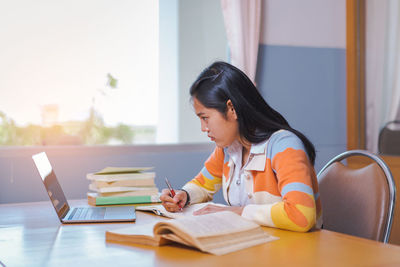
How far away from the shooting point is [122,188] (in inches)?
74.4

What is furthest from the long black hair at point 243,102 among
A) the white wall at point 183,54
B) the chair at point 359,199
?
the white wall at point 183,54

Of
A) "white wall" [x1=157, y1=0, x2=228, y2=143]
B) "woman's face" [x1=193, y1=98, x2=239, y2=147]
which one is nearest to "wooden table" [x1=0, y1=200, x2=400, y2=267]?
"woman's face" [x1=193, y1=98, x2=239, y2=147]

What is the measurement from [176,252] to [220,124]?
72 cm

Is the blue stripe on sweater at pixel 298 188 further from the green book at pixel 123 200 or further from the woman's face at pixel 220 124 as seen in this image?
the green book at pixel 123 200

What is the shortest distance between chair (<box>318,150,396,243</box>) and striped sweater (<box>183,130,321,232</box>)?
82 millimetres

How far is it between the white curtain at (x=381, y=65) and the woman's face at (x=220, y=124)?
6.27ft

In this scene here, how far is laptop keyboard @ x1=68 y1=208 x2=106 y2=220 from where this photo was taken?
5.07 ft

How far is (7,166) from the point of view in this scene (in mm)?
Answer: 2617

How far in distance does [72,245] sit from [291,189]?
0.63 meters

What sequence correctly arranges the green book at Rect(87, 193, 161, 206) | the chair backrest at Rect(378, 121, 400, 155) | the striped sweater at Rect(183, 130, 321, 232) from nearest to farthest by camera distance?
the striped sweater at Rect(183, 130, 321, 232) < the green book at Rect(87, 193, 161, 206) < the chair backrest at Rect(378, 121, 400, 155)

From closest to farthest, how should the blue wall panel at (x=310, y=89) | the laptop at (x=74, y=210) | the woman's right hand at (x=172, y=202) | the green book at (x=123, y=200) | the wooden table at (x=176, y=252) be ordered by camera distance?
the wooden table at (x=176, y=252)
the laptop at (x=74, y=210)
the woman's right hand at (x=172, y=202)
the green book at (x=123, y=200)
the blue wall panel at (x=310, y=89)

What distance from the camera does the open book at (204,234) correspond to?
1067mm

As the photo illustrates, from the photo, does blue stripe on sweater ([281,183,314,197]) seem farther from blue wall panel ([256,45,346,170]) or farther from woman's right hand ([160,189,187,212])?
blue wall panel ([256,45,346,170])

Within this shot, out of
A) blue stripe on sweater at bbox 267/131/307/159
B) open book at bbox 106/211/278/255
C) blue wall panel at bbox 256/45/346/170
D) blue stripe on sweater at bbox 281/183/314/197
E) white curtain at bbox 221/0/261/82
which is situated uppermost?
white curtain at bbox 221/0/261/82
